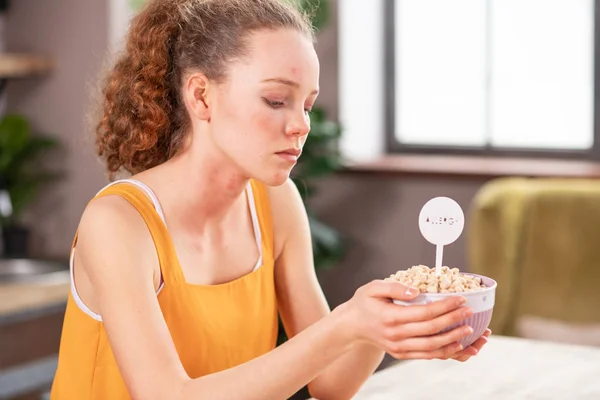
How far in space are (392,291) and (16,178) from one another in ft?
11.2

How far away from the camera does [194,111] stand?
141 centimetres

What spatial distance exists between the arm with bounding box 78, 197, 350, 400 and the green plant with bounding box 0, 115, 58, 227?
2.90 m

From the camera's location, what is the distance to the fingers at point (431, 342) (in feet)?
3.44

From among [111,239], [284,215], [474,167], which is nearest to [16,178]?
[474,167]

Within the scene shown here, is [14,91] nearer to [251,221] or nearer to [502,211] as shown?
[502,211]

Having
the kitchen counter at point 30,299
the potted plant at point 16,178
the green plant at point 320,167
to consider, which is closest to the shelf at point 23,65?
the potted plant at point 16,178

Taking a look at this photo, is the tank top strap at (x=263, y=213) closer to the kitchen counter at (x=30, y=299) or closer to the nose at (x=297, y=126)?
the nose at (x=297, y=126)

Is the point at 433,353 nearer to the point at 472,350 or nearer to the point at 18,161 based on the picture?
the point at 472,350

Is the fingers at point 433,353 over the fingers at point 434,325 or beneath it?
beneath

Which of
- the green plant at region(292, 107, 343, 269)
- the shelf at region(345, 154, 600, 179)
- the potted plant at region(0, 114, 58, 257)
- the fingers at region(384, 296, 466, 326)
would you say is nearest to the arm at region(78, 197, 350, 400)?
the fingers at region(384, 296, 466, 326)

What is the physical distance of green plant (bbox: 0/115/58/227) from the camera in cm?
411

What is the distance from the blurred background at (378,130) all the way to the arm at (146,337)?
5.76ft

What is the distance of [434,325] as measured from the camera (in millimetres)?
1041

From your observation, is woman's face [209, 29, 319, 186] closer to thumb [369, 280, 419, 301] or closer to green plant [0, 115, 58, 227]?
thumb [369, 280, 419, 301]
